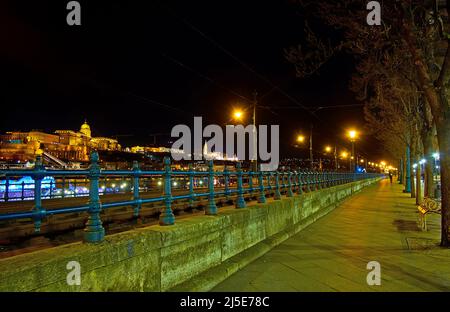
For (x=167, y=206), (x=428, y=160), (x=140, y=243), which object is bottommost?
(x=140, y=243)

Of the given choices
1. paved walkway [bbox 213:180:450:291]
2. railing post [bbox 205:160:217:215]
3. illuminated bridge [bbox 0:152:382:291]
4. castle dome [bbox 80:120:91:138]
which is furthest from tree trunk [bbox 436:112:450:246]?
castle dome [bbox 80:120:91:138]

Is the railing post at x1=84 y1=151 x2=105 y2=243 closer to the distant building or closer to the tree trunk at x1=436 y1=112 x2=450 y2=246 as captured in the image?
the tree trunk at x1=436 y1=112 x2=450 y2=246

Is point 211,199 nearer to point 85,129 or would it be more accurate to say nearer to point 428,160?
point 428,160

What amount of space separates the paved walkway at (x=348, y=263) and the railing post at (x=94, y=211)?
2.37 meters

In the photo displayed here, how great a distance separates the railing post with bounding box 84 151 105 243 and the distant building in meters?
99.6

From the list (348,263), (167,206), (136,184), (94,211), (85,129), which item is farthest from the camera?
(85,129)

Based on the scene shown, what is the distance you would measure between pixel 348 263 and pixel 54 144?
429 ft

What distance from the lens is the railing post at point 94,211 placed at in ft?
14.1

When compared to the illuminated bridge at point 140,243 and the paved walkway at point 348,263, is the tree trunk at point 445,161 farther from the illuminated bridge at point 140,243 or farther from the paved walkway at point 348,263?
the illuminated bridge at point 140,243

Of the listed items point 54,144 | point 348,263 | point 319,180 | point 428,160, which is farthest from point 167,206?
point 54,144

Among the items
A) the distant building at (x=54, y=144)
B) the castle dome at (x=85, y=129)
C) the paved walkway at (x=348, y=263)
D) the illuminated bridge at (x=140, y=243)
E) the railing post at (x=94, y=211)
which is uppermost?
the castle dome at (x=85, y=129)

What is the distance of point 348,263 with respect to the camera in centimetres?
768

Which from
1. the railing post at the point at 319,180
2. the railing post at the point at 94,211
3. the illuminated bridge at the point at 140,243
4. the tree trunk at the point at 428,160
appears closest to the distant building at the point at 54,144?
the railing post at the point at 319,180
